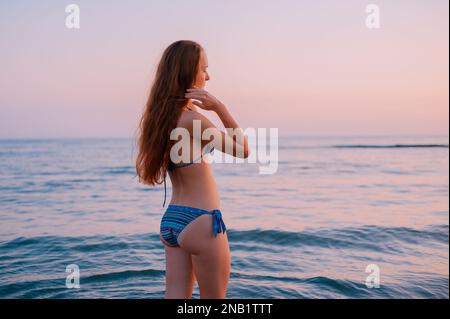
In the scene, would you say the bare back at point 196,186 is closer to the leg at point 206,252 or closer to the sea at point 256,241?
the leg at point 206,252

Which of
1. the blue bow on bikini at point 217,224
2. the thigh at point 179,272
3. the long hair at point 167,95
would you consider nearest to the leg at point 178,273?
the thigh at point 179,272

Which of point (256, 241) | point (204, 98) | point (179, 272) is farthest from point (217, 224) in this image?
point (256, 241)

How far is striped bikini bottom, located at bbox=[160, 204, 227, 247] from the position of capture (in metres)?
2.44

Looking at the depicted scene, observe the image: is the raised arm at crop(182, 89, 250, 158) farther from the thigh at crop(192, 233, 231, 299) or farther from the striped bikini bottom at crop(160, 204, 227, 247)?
the thigh at crop(192, 233, 231, 299)

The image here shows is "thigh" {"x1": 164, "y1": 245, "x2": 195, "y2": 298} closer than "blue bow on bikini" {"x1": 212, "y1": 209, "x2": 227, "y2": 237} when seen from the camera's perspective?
No

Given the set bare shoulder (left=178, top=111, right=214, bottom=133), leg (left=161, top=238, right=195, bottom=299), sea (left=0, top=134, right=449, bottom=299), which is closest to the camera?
bare shoulder (left=178, top=111, right=214, bottom=133)

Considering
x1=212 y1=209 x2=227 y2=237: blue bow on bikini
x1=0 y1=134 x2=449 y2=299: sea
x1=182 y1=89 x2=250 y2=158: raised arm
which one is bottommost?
x1=0 y1=134 x2=449 y2=299: sea

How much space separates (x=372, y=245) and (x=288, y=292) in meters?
2.79

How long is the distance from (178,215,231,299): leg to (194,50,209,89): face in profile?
2.41ft

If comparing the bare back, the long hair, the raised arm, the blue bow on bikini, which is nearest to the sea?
the long hair

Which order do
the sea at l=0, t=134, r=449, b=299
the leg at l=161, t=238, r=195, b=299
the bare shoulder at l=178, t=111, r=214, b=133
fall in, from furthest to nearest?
the sea at l=0, t=134, r=449, b=299, the leg at l=161, t=238, r=195, b=299, the bare shoulder at l=178, t=111, r=214, b=133

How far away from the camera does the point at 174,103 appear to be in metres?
2.46

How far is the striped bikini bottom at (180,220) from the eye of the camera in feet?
8.01

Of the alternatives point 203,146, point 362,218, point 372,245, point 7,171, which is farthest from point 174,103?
point 7,171
